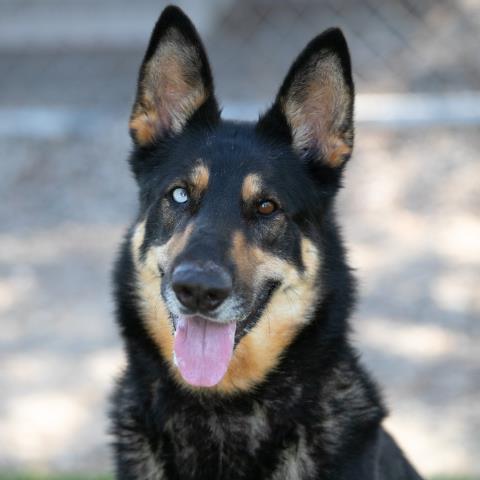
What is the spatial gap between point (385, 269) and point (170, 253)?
415cm

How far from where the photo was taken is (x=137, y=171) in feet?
14.1

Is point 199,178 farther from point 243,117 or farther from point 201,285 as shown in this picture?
point 243,117

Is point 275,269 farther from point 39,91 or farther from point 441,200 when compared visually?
point 39,91

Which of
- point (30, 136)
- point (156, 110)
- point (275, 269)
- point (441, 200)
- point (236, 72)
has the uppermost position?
point (236, 72)

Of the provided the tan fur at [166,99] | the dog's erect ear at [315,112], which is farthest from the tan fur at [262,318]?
the tan fur at [166,99]

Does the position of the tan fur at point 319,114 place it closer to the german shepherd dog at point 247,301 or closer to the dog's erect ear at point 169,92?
the german shepherd dog at point 247,301

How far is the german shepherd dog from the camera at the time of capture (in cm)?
383

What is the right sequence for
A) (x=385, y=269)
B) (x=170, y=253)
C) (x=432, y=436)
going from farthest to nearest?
(x=385, y=269), (x=432, y=436), (x=170, y=253)

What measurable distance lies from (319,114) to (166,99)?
63cm

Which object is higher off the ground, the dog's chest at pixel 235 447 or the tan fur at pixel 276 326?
the tan fur at pixel 276 326

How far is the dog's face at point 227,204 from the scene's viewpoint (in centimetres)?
376

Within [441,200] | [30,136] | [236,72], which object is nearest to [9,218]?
[30,136]

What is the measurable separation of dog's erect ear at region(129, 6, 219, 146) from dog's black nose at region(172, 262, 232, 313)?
845mm

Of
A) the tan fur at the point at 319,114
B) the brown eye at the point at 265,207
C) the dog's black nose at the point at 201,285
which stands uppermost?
the tan fur at the point at 319,114
